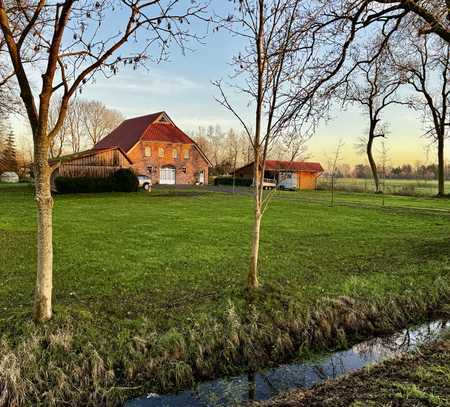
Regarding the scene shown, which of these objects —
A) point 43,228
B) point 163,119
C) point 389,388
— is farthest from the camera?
point 163,119

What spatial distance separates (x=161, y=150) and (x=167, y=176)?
3213 millimetres

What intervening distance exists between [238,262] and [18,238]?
6.96m

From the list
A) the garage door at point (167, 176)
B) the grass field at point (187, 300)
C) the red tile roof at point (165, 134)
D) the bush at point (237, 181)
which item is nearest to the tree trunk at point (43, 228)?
the grass field at point (187, 300)

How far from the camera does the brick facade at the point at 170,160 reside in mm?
43375

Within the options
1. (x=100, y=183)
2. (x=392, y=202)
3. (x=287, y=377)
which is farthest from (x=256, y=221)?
(x=100, y=183)

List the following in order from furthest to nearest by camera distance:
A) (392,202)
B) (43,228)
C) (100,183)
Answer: (100,183) < (392,202) < (43,228)

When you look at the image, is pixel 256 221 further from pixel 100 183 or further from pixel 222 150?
pixel 222 150

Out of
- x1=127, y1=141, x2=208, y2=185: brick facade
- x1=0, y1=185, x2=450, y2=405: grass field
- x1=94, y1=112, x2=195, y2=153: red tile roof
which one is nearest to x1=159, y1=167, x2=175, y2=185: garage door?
x1=127, y1=141, x2=208, y2=185: brick facade

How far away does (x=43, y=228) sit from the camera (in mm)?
4512

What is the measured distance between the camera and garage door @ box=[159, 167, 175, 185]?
149 feet

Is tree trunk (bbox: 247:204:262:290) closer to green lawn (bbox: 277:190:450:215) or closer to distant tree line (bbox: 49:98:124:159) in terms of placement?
green lawn (bbox: 277:190:450:215)

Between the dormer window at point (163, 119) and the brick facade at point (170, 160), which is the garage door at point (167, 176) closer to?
the brick facade at point (170, 160)

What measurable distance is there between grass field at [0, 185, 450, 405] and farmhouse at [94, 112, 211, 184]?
104 feet

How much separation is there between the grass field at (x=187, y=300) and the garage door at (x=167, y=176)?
32893mm
